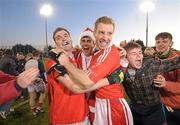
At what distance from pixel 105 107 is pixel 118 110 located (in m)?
0.18

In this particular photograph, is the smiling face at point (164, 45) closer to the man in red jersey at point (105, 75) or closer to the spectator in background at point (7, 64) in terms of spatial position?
→ the man in red jersey at point (105, 75)

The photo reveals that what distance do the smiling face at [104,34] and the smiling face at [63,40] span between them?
0.59 metres

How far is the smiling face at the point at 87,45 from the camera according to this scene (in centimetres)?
493

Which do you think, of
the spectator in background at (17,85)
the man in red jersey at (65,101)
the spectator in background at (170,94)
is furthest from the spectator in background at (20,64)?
the spectator in background at (17,85)

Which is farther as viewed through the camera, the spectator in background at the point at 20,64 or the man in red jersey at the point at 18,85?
the spectator in background at the point at 20,64

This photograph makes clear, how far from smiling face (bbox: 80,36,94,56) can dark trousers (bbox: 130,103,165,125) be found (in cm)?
116

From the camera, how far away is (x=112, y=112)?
13.2 ft

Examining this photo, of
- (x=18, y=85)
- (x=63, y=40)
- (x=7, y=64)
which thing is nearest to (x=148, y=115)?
(x=63, y=40)

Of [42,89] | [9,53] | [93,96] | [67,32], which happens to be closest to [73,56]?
[67,32]

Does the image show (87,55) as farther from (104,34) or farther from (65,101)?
(104,34)

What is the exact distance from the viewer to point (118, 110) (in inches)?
159

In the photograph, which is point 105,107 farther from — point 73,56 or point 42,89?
point 42,89

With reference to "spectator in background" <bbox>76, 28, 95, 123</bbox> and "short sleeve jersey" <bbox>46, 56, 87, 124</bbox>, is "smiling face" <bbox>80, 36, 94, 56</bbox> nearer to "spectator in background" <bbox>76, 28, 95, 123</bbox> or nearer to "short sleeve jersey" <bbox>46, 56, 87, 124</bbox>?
"spectator in background" <bbox>76, 28, 95, 123</bbox>

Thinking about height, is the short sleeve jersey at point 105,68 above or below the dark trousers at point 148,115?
above
